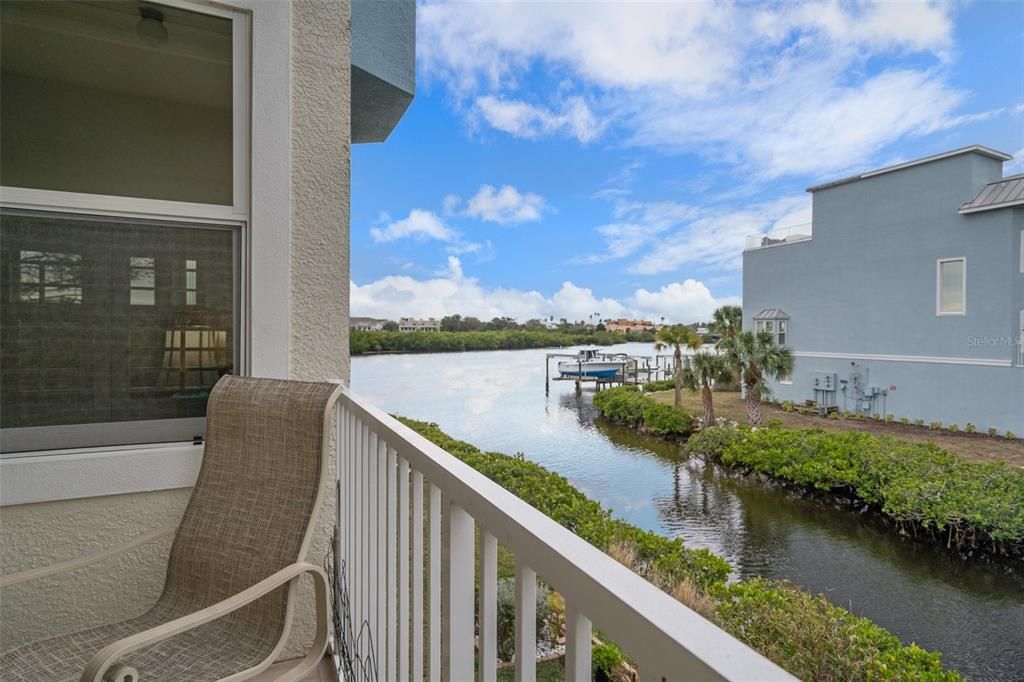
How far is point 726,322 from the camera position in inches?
729

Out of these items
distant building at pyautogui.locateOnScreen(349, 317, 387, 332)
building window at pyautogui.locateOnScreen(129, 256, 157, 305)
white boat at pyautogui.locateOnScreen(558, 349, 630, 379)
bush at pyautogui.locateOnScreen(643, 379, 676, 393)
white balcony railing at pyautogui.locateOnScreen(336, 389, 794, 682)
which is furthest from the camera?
white boat at pyautogui.locateOnScreen(558, 349, 630, 379)

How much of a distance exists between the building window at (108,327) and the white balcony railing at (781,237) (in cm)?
1921

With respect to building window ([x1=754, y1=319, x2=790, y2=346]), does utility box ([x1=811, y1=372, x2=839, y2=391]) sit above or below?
below

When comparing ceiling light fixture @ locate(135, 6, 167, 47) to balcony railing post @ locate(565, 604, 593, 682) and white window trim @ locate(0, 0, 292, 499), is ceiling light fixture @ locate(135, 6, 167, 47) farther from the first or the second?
balcony railing post @ locate(565, 604, 593, 682)

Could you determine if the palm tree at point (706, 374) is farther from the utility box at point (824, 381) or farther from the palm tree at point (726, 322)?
the utility box at point (824, 381)

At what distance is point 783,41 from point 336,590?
3391 cm

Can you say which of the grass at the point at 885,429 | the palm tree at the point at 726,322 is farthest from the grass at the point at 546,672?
the palm tree at the point at 726,322

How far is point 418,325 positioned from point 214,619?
545 inches

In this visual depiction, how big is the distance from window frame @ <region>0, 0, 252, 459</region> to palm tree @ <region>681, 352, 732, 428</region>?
16816 mm

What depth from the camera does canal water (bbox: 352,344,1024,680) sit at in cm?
776

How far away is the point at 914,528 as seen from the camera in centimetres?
941

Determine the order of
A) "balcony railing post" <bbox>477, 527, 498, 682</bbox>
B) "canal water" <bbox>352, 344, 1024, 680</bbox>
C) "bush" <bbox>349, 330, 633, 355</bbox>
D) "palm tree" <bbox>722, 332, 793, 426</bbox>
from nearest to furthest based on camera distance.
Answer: "balcony railing post" <bbox>477, 527, 498, 682</bbox> → "canal water" <bbox>352, 344, 1024, 680</bbox> → "bush" <bbox>349, 330, 633, 355</bbox> → "palm tree" <bbox>722, 332, 793, 426</bbox>

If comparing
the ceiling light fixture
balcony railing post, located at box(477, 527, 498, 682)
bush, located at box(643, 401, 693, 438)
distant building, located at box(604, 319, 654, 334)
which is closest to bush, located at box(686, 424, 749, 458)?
bush, located at box(643, 401, 693, 438)

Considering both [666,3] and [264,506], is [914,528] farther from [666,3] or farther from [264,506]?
[666,3]
